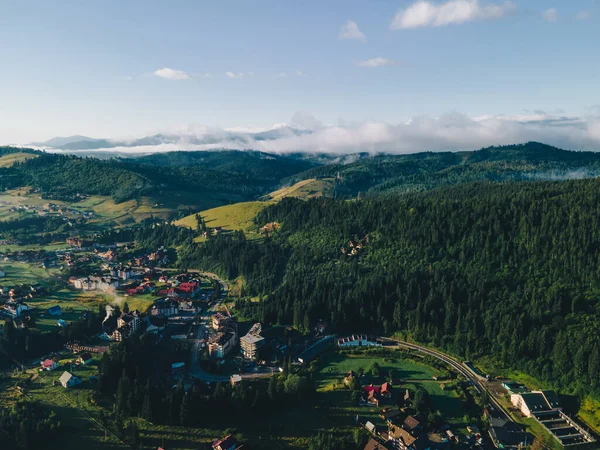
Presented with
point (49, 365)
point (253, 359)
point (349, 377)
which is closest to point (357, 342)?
point (349, 377)

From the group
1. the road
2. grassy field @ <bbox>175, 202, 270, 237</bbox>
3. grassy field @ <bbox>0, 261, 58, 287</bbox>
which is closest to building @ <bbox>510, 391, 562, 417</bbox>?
the road

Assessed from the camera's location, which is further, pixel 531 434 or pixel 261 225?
pixel 261 225

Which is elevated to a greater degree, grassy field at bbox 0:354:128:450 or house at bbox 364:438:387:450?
house at bbox 364:438:387:450

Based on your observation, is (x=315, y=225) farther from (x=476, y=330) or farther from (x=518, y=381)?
(x=518, y=381)

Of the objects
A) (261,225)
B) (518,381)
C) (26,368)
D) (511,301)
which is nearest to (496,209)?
(511,301)

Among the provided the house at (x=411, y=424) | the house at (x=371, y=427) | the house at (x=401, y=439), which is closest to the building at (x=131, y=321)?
the house at (x=371, y=427)

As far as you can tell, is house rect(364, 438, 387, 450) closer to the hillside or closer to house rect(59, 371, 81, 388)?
the hillside
